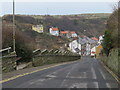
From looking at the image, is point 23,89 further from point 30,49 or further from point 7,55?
point 30,49

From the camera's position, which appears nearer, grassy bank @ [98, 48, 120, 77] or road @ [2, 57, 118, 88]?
road @ [2, 57, 118, 88]

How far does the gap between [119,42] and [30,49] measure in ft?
36.1

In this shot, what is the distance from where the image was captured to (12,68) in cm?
1734

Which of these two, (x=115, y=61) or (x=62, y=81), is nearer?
(x=62, y=81)

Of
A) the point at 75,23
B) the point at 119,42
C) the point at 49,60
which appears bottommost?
the point at 49,60

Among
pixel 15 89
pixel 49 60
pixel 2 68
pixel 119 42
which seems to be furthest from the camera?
pixel 49 60

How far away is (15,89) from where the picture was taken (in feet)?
29.6

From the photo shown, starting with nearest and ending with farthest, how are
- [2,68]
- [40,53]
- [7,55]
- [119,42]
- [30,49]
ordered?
1. [2,68]
2. [7,55]
3. [119,42]
4. [40,53]
5. [30,49]

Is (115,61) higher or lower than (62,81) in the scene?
higher

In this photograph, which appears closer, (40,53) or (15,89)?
(15,89)

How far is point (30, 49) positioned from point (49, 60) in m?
3.72

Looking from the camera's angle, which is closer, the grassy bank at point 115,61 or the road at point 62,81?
the road at point 62,81

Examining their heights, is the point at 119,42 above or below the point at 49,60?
above

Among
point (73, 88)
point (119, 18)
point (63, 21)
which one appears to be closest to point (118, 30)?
point (119, 18)
